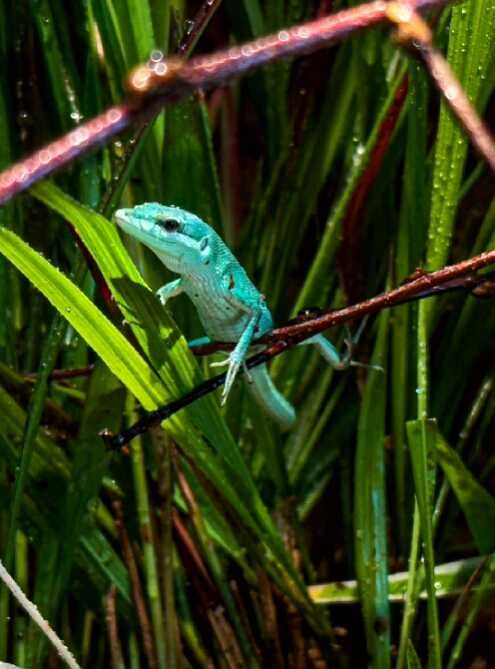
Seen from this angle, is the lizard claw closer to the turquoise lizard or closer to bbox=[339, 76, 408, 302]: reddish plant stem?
the turquoise lizard

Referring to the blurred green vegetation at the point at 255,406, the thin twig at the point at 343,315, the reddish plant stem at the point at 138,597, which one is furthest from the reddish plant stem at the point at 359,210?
the reddish plant stem at the point at 138,597

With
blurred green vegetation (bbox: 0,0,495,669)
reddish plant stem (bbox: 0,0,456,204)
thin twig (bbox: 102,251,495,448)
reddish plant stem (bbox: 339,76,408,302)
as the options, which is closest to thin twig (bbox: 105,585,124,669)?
blurred green vegetation (bbox: 0,0,495,669)

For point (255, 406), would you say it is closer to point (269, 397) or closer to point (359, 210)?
point (269, 397)

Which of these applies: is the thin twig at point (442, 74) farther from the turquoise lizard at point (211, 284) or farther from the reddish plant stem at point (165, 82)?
the turquoise lizard at point (211, 284)

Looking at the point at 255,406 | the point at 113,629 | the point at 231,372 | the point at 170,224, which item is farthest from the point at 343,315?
the point at 113,629

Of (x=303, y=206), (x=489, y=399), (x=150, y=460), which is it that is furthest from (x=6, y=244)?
(x=489, y=399)
